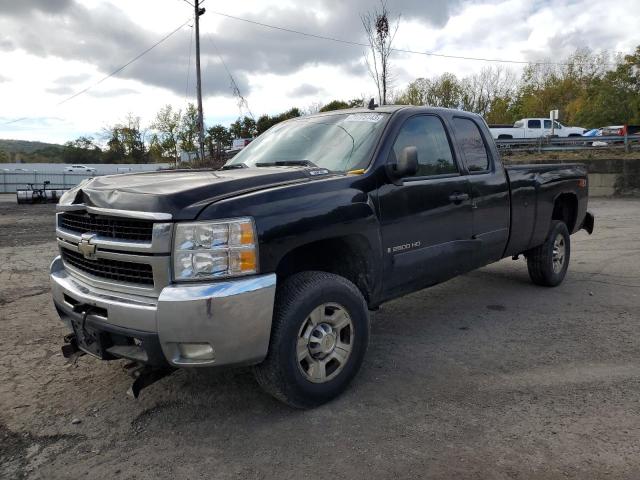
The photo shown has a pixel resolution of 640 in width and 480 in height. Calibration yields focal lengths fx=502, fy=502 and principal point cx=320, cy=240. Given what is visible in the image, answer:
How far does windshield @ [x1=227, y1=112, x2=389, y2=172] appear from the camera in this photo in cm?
375

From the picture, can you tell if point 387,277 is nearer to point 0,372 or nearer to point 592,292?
point 0,372

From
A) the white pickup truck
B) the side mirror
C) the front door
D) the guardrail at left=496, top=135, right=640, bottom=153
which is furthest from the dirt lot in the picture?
the white pickup truck

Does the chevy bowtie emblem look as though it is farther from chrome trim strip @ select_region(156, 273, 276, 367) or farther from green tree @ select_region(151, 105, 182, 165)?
green tree @ select_region(151, 105, 182, 165)

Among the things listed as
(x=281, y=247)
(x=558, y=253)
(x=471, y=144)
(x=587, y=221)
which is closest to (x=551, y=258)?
(x=558, y=253)

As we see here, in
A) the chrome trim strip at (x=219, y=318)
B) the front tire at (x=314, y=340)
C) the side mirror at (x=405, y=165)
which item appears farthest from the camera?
the side mirror at (x=405, y=165)

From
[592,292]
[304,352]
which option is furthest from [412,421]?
[592,292]

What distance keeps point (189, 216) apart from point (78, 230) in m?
1.09

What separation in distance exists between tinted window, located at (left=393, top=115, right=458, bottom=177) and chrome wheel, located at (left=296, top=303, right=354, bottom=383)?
1.39 metres

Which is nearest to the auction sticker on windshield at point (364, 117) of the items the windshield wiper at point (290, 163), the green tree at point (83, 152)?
the windshield wiper at point (290, 163)

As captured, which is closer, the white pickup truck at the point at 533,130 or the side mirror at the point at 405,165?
the side mirror at the point at 405,165

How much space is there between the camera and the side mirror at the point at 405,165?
11.5ft

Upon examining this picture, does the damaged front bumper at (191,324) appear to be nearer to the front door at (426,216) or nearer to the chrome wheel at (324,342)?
the chrome wheel at (324,342)

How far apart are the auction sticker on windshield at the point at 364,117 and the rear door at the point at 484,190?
3.10ft

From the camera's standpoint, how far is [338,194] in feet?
10.7
